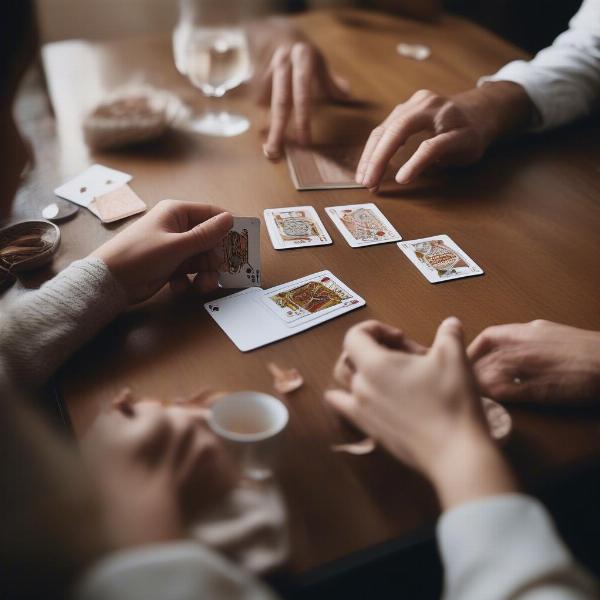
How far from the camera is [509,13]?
2.71 m

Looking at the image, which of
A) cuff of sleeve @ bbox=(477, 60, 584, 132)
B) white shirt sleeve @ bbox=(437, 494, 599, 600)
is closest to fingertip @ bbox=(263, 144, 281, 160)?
cuff of sleeve @ bbox=(477, 60, 584, 132)

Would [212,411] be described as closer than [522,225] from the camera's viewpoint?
Yes

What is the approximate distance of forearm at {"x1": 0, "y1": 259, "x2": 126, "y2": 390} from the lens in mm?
798

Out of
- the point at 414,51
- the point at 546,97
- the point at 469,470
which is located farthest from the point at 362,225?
Result: the point at 414,51

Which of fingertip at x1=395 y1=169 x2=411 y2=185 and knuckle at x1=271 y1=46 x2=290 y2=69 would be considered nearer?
fingertip at x1=395 y1=169 x2=411 y2=185

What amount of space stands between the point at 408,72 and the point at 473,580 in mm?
1641

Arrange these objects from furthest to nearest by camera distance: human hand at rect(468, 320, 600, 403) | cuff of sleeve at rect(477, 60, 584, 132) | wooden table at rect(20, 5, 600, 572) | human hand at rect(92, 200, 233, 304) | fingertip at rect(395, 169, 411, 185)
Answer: cuff of sleeve at rect(477, 60, 584, 132)
fingertip at rect(395, 169, 411, 185)
human hand at rect(92, 200, 233, 304)
human hand at rect(468, 320, 600, 403)
wooden table at rect(20, 5, 600, 572)

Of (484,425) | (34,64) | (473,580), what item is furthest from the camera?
(34,64)

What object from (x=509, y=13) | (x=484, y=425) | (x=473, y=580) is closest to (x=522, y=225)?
(x=484, y=425)

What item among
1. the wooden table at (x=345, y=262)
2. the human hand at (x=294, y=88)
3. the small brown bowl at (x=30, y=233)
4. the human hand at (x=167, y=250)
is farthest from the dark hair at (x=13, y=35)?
the human hand at (x=294, y=88)

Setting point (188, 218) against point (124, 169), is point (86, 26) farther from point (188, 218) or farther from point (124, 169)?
point (188, 218)

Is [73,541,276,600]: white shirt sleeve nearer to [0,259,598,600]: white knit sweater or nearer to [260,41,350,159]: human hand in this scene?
[0,259,598,600]: white knit sweater

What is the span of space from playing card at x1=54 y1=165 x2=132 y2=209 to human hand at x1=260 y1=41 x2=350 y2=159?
0.37 m

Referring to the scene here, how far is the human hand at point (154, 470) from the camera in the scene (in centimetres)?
47
